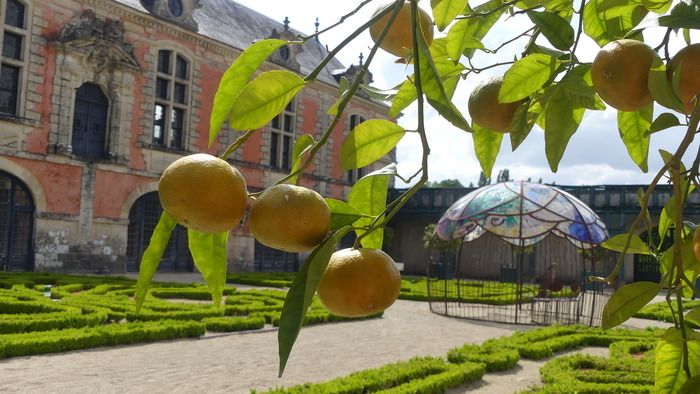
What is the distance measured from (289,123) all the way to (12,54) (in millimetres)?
9504

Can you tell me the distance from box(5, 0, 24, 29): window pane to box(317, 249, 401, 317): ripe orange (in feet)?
53.5

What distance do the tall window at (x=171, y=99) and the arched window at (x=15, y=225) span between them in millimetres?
3979

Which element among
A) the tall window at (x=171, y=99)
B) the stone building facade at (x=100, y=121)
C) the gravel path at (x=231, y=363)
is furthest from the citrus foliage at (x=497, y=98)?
the tall window at (x=171, y=99)

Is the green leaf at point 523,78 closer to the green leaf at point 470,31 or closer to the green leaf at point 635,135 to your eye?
the green leaf at point 470,31

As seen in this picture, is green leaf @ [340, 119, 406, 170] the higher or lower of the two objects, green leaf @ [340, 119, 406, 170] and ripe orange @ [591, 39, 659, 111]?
the lower

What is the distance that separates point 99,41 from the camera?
1579 centimetres

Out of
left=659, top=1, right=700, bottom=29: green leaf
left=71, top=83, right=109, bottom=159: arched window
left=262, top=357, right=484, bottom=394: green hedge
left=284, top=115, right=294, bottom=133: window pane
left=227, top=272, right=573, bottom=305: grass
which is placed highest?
left=284, top=115, right=294, bottom=133: window pane

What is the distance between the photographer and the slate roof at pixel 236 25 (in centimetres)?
1939

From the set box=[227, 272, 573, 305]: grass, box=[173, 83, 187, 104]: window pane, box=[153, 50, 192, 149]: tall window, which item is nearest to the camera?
box=[227, 272, 573, 305]: grass

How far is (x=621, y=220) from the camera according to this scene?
67.8ft

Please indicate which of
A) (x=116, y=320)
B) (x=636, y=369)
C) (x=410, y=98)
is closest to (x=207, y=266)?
(x=410, y=98)

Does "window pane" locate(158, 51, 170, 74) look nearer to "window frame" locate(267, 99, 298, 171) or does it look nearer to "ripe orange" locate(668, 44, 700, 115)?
"window frame" locate(267, 99, 298, 171)

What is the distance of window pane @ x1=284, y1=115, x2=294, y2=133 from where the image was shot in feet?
72.1

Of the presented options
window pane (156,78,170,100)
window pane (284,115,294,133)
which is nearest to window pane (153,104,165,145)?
window pane (156,78,170,100)
